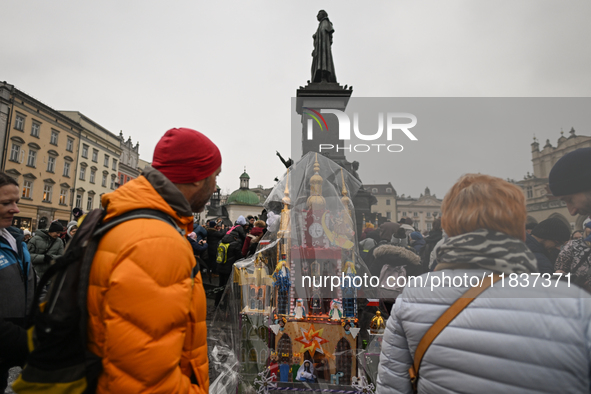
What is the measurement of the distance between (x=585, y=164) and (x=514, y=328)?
35.1 inches

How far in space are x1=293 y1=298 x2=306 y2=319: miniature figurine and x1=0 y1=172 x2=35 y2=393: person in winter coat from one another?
2.28 metres

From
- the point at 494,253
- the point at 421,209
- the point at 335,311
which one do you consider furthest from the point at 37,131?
the point at 494,253

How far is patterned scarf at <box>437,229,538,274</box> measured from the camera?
1.10 meters

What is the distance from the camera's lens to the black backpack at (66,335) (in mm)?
964

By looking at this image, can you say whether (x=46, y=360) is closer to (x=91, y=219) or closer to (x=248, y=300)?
(x=91, y=219)

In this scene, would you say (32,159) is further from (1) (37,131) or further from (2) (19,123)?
(2) (19,123)

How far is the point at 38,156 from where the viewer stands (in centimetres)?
2814

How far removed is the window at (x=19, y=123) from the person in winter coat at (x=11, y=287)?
106 ft

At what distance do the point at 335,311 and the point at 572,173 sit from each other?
2554mm

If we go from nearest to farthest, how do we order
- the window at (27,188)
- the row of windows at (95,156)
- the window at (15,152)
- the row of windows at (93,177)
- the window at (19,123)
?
the window at (15,152), the window at (19,123), the window at (27,188), the row of windows at (93,177), the row of windows at (95,156)

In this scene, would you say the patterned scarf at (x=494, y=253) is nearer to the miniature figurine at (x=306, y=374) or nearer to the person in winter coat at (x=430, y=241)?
the person in winter coat at (x=430, y=241)

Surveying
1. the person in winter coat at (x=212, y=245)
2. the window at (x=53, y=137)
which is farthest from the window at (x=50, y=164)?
the person in winter coat at (x=212, y=245)

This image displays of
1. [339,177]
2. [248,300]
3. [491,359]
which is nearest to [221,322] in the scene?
[248,300]

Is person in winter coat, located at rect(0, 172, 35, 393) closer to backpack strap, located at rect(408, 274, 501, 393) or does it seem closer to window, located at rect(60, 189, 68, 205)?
backpack strap, located at rect(408, 274, 501, 393)
